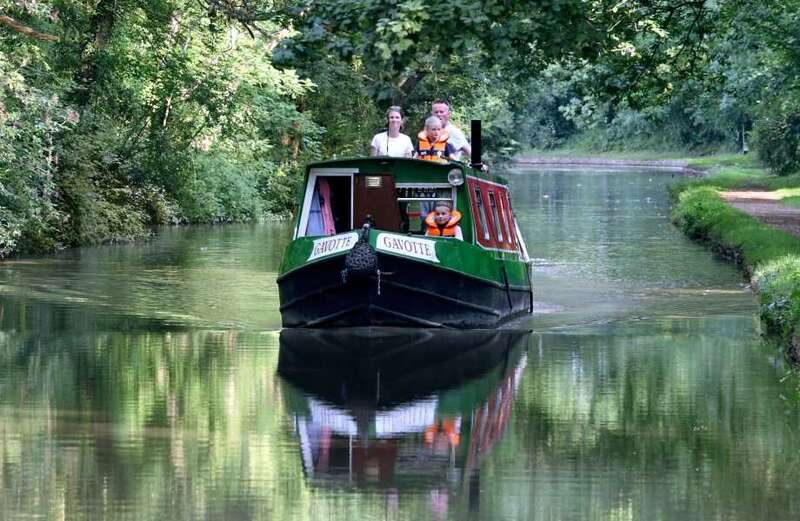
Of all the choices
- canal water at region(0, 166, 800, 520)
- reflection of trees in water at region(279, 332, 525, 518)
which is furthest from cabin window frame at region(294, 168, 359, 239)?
reflection of trees in water at region(279, 332, 525, 518)

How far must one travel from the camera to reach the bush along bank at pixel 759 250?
16.3 meters

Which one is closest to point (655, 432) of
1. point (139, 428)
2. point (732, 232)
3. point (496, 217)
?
point (139, 428)

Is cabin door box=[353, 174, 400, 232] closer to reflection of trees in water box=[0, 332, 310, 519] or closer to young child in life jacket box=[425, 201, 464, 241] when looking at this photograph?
young child in life jacket box=[425, 201, 464, 241]

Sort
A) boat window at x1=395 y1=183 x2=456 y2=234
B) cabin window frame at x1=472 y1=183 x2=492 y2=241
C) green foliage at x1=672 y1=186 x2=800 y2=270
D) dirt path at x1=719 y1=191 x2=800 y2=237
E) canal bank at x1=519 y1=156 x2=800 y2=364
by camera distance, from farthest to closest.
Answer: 1. dirt path at x1=719 y1=191 x2=800 y2=237
2. green foliage at x1=672 y1=186 x2=800 y2=270
3. cabin window frame at x1=472 y1=183 x2=492 y2=241
4. boat window at x1=395 y1=183 x2=456 y2=234
5. canal bank at x1=519 y1=156 x2=800 y2=364

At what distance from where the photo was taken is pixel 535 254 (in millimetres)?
31594

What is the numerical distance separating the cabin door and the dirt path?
13.2 meters

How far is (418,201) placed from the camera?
1870cm

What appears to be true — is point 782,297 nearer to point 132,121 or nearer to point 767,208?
point 132,121

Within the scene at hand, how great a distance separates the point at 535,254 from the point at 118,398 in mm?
19392

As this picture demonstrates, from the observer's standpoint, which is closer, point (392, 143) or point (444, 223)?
point (444, 223)

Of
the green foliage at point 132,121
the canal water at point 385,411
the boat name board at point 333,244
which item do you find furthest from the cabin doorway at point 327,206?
the green foliage at point 132,121

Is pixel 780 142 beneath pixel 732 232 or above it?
above

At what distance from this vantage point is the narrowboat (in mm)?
17328

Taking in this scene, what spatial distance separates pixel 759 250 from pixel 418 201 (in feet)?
31.4
